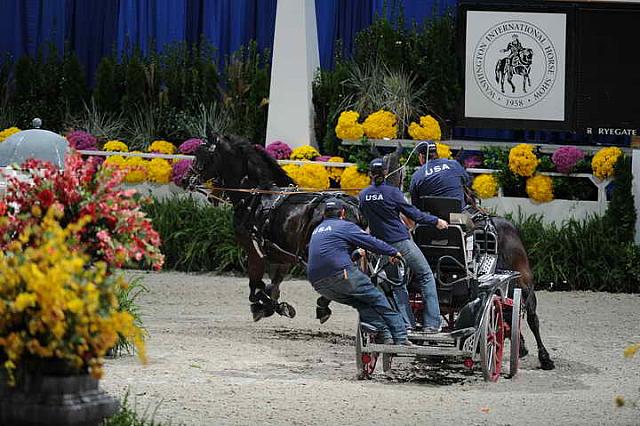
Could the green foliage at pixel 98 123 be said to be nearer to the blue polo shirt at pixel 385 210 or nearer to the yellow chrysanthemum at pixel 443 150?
the yellow chrysanthemum at pixel 443 150

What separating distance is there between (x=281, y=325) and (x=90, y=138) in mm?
6154

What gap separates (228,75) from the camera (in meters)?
19.3

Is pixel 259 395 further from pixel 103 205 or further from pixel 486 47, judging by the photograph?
pixel 486 47

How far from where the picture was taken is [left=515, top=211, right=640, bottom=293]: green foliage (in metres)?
16.0

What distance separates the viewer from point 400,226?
1034 cm

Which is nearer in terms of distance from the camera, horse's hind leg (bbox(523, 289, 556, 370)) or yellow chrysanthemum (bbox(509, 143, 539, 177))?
horse's hind leg (bbox(523, 289, 556, 370))

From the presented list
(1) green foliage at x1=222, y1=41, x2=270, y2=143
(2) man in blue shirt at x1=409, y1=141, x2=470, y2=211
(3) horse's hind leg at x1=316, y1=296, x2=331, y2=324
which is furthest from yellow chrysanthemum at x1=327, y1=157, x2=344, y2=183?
(2) man in blue shirt at x1=409, y1=141, x2=470, y2=211

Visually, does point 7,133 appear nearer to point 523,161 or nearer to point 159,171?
point 159,171

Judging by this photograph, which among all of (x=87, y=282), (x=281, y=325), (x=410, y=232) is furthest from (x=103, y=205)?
(x=281, y=325)

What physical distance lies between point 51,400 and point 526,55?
41.6 ft

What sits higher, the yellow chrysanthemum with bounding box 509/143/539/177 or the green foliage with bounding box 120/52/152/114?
the green foliage with bounding box 120/52/152/114

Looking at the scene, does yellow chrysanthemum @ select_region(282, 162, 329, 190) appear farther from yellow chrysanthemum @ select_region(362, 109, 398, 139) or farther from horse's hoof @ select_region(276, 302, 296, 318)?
horse's hoof @ select_region(276, 302, 296, 318)

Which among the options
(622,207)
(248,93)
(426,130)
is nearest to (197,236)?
(248,93)

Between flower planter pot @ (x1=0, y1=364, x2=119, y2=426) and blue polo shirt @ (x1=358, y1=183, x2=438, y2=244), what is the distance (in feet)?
15.5
